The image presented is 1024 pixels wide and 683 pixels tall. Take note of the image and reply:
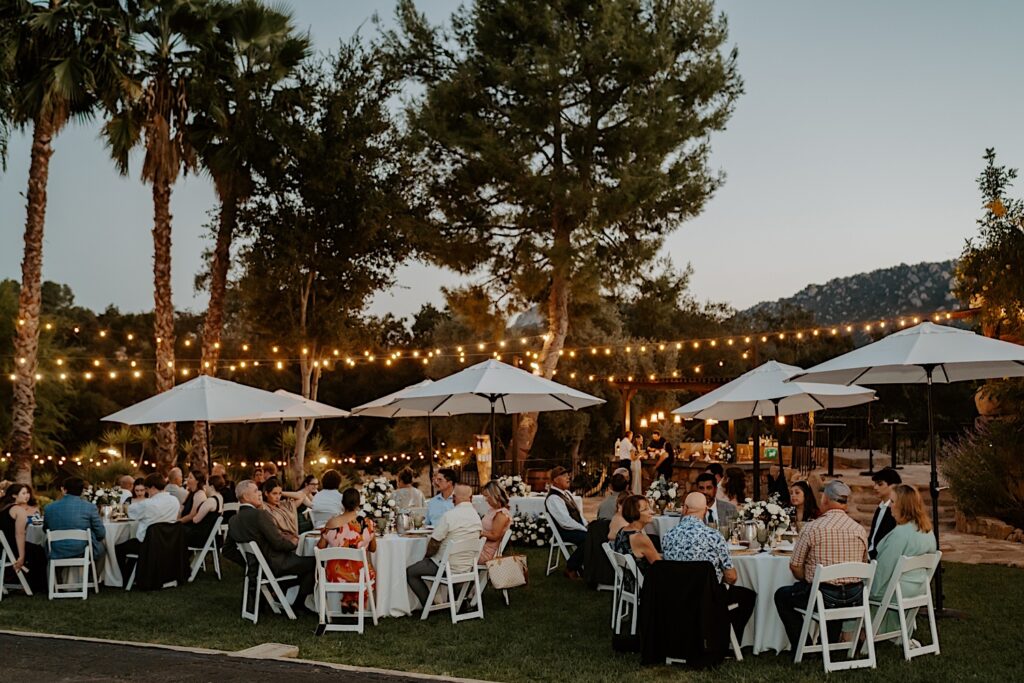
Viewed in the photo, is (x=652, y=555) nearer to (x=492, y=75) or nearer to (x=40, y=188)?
(x=40, y=188)

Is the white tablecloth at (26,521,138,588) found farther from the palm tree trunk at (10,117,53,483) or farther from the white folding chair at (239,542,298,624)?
the palm tree trunk at (10,117,53,483)

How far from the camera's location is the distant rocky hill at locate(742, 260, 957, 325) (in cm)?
5344

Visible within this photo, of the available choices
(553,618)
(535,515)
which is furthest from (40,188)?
(553,618)

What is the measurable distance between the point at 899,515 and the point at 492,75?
1590 centimetres

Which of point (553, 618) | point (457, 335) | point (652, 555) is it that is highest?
point (457, 335)

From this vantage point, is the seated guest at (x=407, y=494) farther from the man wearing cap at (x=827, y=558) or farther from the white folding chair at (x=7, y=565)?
the man wearing cap at (x=827, y=558)

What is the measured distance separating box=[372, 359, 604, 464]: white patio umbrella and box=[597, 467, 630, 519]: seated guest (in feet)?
5.53

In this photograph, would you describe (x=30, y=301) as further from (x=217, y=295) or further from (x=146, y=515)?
(x=146, y=515)

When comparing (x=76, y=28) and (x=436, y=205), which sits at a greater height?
(x=76, y=28)

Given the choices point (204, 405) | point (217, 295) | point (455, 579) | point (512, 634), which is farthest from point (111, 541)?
point (217, 295)

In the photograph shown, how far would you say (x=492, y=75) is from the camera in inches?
802

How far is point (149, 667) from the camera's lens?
5895 millimetres

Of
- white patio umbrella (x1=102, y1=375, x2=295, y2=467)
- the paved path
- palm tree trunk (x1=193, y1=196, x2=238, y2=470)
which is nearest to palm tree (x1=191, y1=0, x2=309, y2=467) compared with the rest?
palm tree trunk (x1=193, y1=196, x2=238, y2=470)

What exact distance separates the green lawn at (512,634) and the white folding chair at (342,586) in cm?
14
